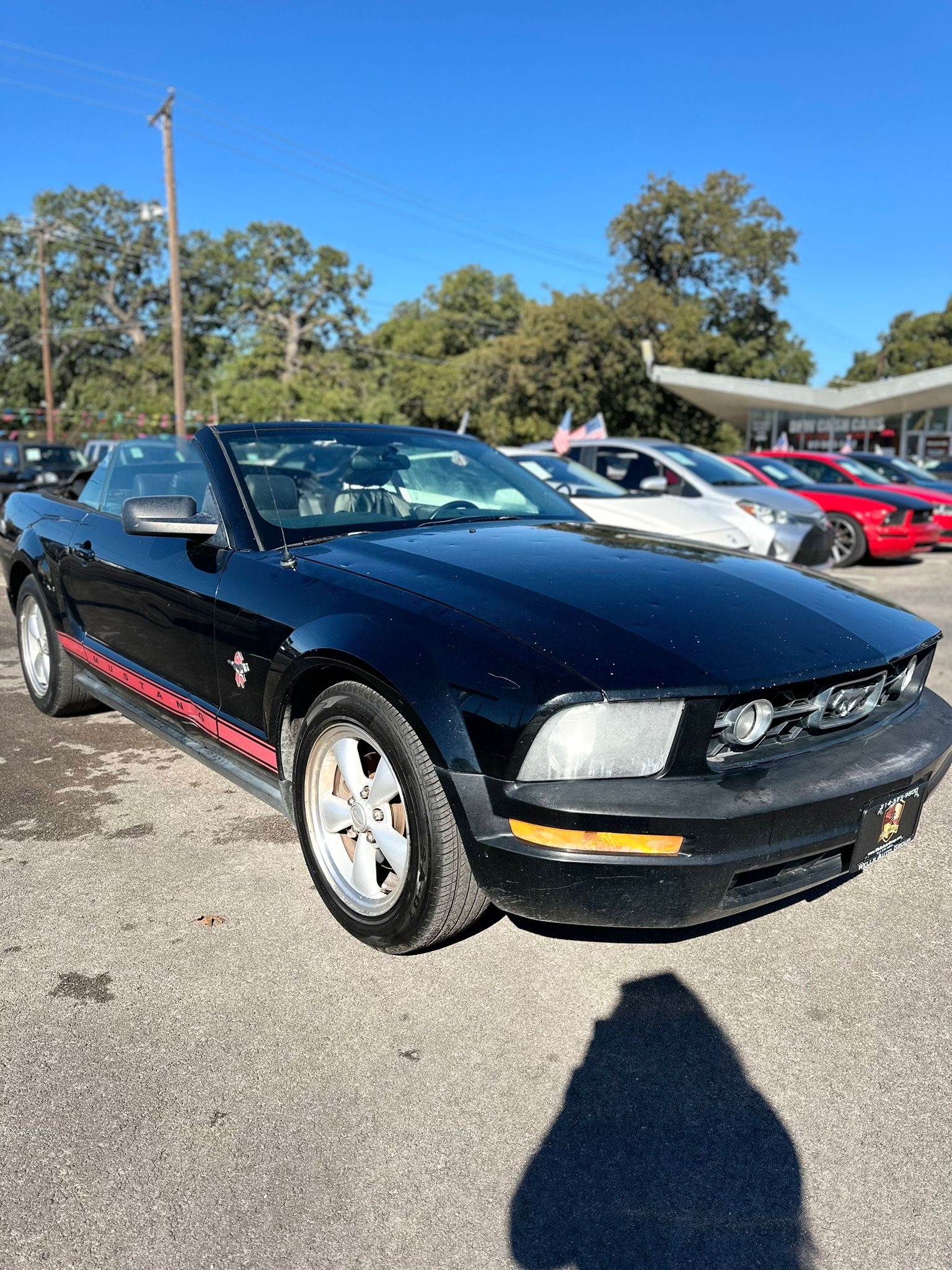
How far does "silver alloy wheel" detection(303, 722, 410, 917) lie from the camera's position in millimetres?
2656

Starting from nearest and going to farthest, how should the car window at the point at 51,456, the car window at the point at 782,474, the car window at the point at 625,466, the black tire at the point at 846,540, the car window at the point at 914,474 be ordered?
1. the car window at the point at 625,466
2. the black tire at the point at 846,540
3. the car window at the point at 782,474
4. the car window at the point at 914,474
5. the car window at the point at 51,456

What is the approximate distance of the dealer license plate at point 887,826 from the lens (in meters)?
2.54

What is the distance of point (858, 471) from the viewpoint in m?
14.6

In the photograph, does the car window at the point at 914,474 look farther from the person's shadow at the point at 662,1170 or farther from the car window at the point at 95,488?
the person's shadow at the point at 662,1170

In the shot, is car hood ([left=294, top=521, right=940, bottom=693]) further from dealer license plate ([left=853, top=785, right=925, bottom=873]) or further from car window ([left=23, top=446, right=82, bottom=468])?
car window ([left=23, top=446, right=82, bottom=468])

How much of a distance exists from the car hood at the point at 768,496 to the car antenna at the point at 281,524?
7509 mm

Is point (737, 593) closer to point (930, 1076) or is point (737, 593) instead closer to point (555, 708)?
point (555, 708)

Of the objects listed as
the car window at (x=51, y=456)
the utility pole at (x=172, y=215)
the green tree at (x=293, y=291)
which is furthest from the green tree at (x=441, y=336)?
the car window at (x=51, y=456)

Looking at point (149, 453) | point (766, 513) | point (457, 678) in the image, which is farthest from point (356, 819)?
point (766, 513)

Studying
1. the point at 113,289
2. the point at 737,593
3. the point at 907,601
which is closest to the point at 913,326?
the point at 113,289

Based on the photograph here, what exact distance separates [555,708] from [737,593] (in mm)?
965

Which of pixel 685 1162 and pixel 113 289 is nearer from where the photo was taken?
pixel 685 1162

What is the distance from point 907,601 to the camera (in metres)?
9.62

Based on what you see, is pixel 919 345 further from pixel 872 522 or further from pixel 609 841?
pixel 609 841
